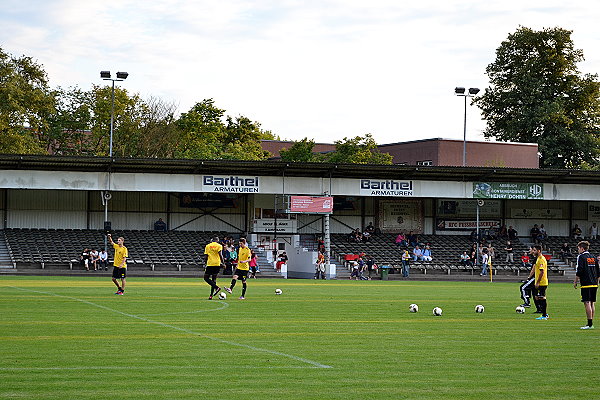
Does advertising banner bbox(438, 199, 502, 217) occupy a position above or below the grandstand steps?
above

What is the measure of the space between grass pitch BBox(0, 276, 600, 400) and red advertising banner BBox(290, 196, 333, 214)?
31292mm

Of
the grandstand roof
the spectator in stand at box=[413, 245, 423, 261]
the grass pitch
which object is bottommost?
the grass pitch

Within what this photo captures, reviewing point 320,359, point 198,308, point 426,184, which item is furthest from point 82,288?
point 426,184

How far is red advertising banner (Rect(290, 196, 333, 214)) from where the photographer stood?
56.8m

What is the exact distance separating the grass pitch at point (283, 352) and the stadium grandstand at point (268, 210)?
29490 mm

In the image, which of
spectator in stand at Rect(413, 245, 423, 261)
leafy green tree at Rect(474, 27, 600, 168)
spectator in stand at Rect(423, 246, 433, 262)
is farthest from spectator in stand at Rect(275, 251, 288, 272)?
leafy green tree at Rect(474, 27, 600, 168)

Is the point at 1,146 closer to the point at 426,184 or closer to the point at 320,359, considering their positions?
the point at 426,184

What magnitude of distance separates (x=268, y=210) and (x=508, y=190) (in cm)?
1771

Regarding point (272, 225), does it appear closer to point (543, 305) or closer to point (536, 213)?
point (536, 213)

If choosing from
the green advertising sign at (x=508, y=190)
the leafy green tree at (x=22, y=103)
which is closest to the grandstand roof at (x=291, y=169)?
the green advertising sign at (x=508, y=190)

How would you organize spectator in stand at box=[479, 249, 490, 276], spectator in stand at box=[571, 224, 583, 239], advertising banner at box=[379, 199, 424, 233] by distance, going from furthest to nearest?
spectator in stand at box=[571, 224, 583, 239]
advertising banner at box=[379, 199, 424, 233]
spectator in stand at box=[479, 249, 490, 276]

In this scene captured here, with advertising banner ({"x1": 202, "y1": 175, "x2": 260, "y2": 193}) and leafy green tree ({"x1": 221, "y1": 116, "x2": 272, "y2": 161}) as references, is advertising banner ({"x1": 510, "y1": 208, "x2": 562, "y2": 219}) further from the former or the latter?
leafy green tree ({"x1": 221, "y1": 116, "x2": 272, "y2": 161})

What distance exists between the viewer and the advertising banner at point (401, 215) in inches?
2554

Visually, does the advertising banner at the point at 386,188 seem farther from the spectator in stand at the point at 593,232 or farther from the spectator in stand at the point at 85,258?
the spectator in stand at the point at 85,258
